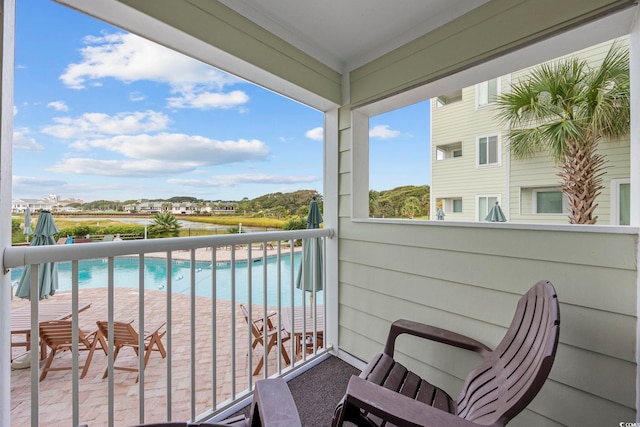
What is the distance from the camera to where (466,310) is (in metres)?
1.64

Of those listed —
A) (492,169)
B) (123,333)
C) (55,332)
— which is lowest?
(123,333)

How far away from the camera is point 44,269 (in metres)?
1.62

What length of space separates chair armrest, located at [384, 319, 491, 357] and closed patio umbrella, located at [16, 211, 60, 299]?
1.90m

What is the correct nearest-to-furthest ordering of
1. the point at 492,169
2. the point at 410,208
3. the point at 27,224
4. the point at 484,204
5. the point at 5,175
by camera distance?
the point at 5,175, the point at 27,224, the point at 410,208, the point at 492,169, the point at 484,204

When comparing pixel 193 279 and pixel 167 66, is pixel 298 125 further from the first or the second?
pixel 193 279

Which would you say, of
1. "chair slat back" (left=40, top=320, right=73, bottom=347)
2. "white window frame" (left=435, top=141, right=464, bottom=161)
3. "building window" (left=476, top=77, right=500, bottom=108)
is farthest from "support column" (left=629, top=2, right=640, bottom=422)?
"white window frame" (left=435, top=141, right=464, bottom=161)

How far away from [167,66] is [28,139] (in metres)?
1.35

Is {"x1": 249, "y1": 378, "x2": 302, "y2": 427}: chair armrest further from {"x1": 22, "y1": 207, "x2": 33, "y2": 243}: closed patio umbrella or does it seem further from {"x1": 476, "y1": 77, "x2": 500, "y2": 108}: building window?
{"x1": 476, "y1": 77, "x2": 500, "y2": 108}: building window

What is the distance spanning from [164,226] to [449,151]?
5.29 meters

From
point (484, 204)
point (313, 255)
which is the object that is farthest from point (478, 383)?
point (484, 204)

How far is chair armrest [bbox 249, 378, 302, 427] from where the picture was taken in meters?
0.82

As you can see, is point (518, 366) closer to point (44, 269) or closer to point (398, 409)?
point (398, 409)

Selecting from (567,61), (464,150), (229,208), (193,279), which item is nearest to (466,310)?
(193,279)

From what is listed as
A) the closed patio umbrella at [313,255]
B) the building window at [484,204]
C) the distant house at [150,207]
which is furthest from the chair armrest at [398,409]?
the building window at [484,204]
